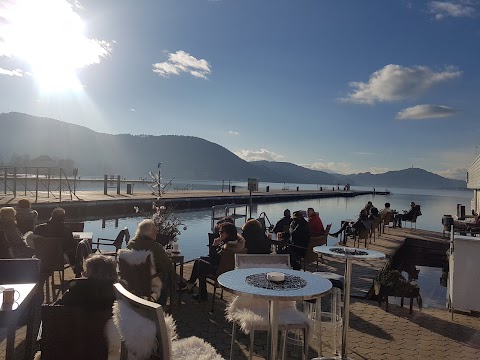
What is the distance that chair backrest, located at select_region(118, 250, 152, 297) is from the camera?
158 inches

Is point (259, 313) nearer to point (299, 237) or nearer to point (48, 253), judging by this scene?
point (48, 253)

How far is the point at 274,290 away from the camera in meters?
2.69

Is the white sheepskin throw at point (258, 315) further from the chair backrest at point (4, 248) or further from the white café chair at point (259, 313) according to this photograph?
→ the chair backrest at point (4, 248)

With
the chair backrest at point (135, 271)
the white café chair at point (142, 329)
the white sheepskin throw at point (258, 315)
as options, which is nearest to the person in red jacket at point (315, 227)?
the white sheepskin throw at point (258, 315)

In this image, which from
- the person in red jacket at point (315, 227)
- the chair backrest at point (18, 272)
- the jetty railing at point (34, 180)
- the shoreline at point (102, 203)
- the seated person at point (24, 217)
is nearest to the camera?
the chair backrest at point (18, 272)

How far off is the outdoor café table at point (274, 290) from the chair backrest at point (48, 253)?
331 centimetres

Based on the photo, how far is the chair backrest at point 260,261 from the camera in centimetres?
388

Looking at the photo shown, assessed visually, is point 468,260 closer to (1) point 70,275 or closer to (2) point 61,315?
(2) point 61,315

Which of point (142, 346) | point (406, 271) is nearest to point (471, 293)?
point (142, 346)

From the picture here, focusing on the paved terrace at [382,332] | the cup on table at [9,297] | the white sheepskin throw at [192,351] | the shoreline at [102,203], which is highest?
the cup on table at [9,297]

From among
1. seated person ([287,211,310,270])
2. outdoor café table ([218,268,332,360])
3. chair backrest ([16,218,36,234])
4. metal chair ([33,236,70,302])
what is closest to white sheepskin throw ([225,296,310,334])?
outdoor café table ([218,268,332,360])

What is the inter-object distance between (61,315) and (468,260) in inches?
211

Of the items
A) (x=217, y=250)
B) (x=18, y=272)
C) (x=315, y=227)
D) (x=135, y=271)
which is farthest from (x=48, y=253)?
(x=315, y=227)

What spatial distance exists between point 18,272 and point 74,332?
1.48 m
